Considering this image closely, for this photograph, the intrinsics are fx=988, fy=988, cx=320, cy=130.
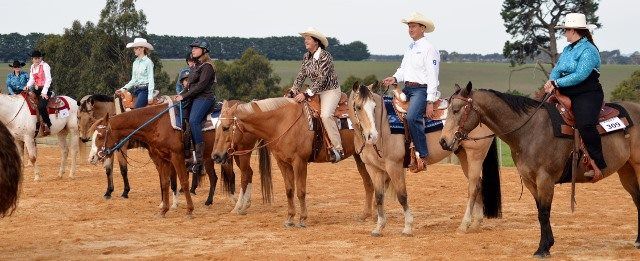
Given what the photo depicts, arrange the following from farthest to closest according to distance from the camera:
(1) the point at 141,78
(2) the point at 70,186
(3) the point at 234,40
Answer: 1. (3) the point at 234,40
2. (2) the point at 70,186
3. (1) the point at 141,78

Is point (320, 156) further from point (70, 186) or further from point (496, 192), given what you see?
point (70, 186)

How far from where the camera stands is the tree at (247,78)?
2170 inches

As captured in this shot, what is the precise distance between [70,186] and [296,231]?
806cm

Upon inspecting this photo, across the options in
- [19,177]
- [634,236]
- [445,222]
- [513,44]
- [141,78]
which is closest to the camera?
[19,177]

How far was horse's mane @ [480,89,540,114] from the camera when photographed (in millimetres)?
10859

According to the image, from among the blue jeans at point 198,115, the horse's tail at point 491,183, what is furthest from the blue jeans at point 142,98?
the horse's tail at point 491,183

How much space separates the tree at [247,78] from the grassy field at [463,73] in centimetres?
1335

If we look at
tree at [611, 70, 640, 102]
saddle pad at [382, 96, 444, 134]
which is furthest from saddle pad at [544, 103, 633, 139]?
tree at [611, 70, 640, 102]

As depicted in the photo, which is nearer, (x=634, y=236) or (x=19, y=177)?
(x=19, y=177)

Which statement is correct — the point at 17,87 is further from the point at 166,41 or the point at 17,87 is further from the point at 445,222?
the point at 166,41

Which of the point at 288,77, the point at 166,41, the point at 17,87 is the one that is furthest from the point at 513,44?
the point at 17,87

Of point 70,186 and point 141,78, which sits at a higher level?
point 141,78

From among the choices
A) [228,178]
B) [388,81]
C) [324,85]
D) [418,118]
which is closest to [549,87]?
[418,118]

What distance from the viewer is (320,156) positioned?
45.0 ft
